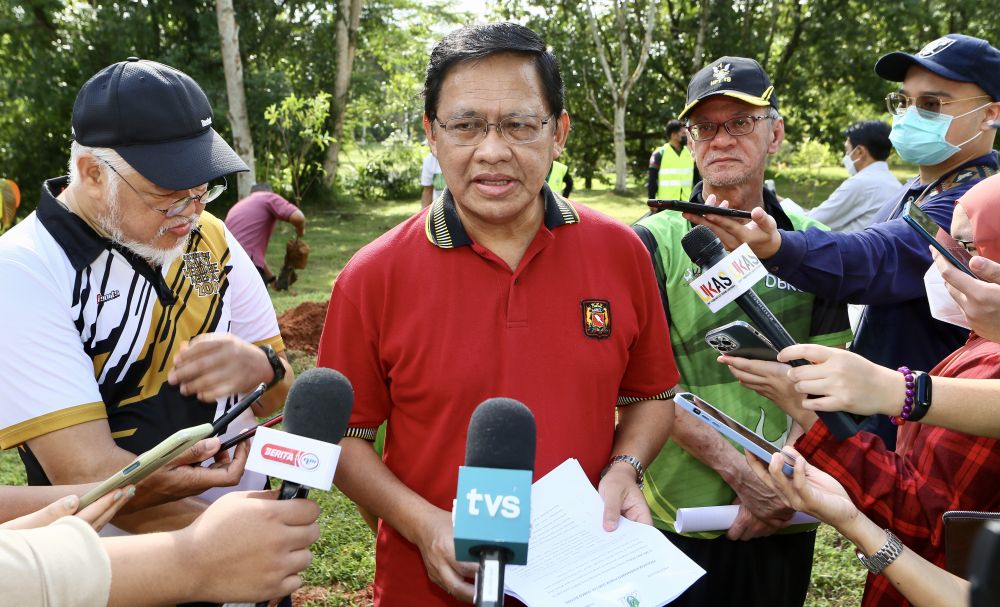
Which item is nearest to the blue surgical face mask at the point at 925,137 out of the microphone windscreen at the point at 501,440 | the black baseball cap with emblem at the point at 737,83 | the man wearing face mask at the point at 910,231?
the man wearing face mask at the point at 910,231

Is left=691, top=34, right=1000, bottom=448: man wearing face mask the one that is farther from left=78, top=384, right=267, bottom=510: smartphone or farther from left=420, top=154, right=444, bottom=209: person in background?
left=420, top=154, right=444, bottom=209: person in background

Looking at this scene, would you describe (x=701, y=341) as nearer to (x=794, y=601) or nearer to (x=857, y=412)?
(x=857, y=412)

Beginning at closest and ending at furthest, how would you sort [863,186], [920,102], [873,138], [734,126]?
[734,126]
[920,102]
[863,186]
[873,138]

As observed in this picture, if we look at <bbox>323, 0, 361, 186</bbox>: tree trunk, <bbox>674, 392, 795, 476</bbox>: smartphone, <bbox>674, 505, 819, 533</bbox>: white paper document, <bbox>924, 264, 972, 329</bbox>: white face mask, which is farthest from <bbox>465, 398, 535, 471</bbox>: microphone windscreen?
<bbox>323, 0, 361, 186</bbox>: tree trunk

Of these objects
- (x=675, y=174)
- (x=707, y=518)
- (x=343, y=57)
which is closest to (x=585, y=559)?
(x=707, y=518)

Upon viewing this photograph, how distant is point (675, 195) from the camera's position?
1098 centimetres

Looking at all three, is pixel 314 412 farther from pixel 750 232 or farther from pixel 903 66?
pixel 903 66

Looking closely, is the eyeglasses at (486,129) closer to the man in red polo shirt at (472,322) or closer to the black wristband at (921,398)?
the man in red polo shirt at (472,322)

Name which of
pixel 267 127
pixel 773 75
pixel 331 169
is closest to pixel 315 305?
pixel 267 127

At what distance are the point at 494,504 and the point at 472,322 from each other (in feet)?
2.62

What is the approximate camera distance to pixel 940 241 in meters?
2.11

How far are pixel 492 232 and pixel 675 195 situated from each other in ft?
30.7

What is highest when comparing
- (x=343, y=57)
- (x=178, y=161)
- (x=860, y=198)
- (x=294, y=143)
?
(x=178, y=161)

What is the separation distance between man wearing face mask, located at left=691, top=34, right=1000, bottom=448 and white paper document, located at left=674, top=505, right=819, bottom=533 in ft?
2.53
